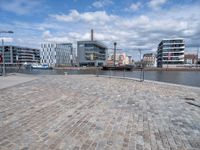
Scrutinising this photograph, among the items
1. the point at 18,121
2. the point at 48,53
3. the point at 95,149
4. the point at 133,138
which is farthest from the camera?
the point at 48,53

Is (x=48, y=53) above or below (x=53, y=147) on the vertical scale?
above

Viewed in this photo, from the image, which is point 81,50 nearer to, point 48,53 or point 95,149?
point 48,53

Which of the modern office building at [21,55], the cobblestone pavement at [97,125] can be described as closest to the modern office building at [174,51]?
the modern office building at [21,55]

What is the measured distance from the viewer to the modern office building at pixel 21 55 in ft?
432

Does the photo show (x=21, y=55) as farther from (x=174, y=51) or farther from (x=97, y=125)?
(x=97, y=125)

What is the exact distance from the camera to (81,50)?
4486 inches

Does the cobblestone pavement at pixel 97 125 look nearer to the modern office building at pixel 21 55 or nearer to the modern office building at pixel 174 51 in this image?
the modern office building at pixel 174 51

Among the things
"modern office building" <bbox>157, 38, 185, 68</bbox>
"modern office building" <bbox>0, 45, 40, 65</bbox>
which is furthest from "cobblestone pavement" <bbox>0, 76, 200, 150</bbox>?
"modern office building" <bbox>0, 45, 40, 65</bbox>

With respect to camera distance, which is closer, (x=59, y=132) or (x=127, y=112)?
(x=59, y=132)

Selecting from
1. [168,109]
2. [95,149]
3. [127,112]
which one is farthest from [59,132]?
[168,109]

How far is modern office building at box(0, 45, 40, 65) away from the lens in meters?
132

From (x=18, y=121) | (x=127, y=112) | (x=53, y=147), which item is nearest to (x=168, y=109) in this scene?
(x=127, y=112)

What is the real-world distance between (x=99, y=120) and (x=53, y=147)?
1912 millimetres

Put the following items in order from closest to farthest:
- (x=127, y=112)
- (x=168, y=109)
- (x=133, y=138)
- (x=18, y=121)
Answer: (x=133, y=138) → (x=18, y=121) → (x=127, y=112) → (x=168, y=109)
